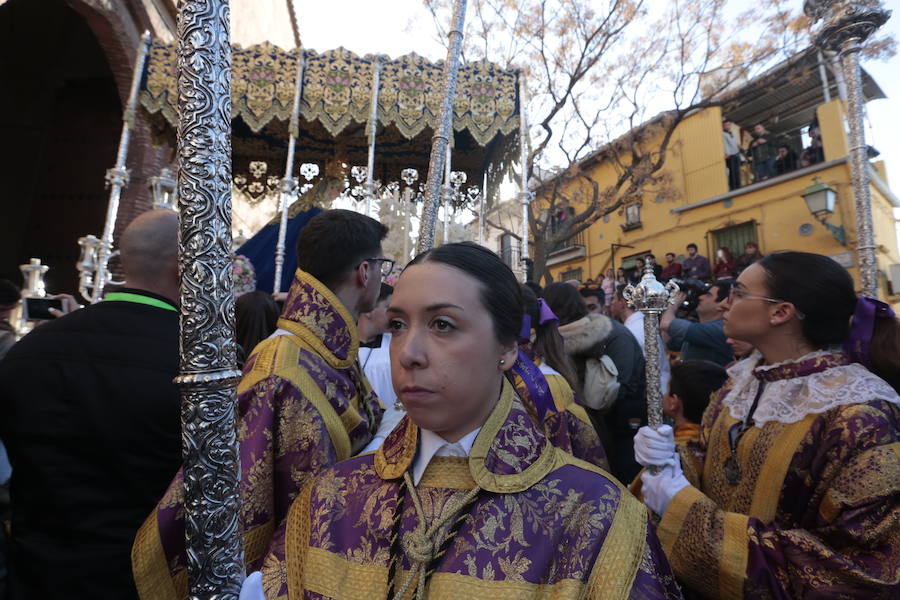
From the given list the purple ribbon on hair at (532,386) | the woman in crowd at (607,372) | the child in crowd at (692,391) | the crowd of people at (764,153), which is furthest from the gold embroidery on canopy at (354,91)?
the crowd of people at (764,153)

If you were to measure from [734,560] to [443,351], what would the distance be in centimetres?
121

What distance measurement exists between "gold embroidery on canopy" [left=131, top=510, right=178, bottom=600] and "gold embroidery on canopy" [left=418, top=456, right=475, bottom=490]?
842 millimetres

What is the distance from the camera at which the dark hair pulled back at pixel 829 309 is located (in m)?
2.08

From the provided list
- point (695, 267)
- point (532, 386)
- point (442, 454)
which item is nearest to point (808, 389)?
point (532, 386)

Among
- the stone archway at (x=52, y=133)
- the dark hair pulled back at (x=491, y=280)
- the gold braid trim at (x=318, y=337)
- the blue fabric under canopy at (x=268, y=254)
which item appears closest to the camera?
the dark hair pulled back at (x=491, y=280)

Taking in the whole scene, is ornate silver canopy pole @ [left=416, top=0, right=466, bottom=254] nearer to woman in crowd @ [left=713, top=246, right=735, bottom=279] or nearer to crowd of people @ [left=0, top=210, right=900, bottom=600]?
crowd of people @ [left=0, top=210, right=900, bottom=600]

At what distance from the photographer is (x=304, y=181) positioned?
10.5 m

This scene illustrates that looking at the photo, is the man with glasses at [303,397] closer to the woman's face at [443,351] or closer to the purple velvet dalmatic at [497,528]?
the purple velvet dalmatic at [497,528]

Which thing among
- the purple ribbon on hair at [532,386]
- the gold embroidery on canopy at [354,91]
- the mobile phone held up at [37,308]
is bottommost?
the purple ribbon on hair at [532,386]

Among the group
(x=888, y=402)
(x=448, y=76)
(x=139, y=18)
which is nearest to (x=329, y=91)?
(x=139, y=18)

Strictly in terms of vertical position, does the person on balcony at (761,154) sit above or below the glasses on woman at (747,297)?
above

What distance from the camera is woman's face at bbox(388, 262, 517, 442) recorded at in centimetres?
136

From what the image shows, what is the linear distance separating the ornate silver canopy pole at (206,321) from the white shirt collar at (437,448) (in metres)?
0.53

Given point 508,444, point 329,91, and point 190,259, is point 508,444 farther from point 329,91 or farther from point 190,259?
point 329,91
